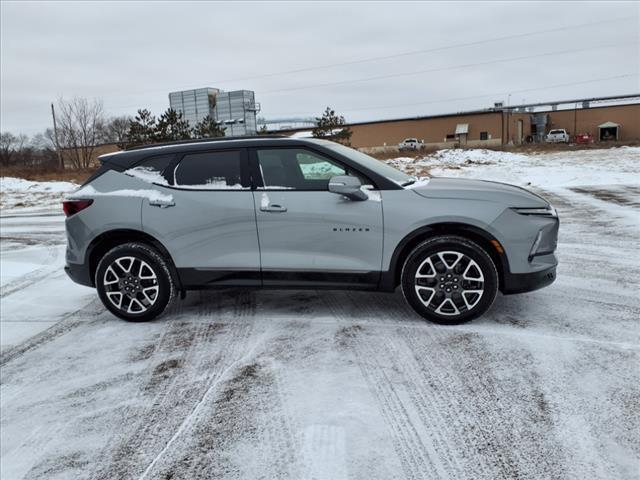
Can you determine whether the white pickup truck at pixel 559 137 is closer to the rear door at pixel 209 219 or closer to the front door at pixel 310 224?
the front door at pixel 310 224

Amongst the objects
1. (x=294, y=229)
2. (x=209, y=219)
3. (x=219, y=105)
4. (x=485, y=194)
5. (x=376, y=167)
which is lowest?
(x=294, y=229)

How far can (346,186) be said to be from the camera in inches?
172

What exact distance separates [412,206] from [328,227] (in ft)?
2.45

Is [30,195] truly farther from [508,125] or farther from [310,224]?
[508,125]

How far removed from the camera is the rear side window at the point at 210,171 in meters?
4.78

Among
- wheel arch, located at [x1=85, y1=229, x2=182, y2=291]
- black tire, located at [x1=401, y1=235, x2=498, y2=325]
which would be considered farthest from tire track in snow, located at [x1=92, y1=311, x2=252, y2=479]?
black tire, located at [x1=401, y1=235, x2=498, y2=325]

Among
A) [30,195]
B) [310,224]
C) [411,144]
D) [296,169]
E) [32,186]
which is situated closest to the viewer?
[310,224]

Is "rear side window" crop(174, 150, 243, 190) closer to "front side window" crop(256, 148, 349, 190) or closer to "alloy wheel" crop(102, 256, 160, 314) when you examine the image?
"front side window" crop(256, 148, 349, 190)

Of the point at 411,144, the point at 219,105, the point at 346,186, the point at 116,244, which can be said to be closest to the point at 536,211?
the point at 346,186

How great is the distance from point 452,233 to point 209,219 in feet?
7.17

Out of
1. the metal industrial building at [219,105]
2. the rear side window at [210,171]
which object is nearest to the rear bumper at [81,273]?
the rear side window at [210,171]

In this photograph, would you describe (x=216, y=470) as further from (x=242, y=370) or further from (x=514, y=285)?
(x=514, y=285)

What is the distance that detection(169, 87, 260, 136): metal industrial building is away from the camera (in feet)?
159

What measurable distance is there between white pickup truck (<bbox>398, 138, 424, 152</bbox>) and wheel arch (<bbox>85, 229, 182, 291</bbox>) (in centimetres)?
5047
